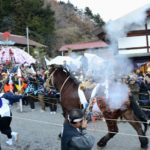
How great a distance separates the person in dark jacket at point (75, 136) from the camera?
2426mm

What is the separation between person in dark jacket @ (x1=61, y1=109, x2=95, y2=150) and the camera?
2426mm

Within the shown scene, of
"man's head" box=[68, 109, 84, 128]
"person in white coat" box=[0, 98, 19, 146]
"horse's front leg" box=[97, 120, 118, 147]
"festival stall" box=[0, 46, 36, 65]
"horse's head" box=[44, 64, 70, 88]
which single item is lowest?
"horse's front leg" box=[97, 120, 118, 147]

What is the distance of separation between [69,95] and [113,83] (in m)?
1.34

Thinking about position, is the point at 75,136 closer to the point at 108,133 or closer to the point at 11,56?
the point at 108,133

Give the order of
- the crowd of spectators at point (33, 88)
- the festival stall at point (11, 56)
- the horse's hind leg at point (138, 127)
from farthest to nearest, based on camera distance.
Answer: the crowd of spectators at point (33, 88) < the festival stall at point (11, 56) < the horse's hind leg at point (138, 127)

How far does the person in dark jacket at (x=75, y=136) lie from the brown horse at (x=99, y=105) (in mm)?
1838

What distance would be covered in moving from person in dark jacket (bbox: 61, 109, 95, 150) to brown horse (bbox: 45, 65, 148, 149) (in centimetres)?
184

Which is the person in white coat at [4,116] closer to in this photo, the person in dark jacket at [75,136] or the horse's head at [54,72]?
the horse's head at [54,72]

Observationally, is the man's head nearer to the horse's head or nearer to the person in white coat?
the person in white coat

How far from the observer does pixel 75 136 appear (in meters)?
2.47

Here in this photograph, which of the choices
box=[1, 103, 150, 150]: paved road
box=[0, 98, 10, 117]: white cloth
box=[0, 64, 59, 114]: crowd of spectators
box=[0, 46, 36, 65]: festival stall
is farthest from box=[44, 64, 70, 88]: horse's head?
box=[0, 64, 59, 114]: crowd of spectators

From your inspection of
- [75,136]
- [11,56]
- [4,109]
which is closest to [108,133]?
[75,136]

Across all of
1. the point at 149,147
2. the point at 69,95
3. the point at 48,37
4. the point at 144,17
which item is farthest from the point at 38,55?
the point at 149,147

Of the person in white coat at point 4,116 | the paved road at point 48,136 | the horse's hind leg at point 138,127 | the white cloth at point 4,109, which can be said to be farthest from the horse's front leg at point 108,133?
the white cloth at point 4,109
